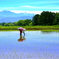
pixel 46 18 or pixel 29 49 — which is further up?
pixel 46 18

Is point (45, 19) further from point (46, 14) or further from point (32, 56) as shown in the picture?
point (32, 56)

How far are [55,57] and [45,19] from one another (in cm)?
5822

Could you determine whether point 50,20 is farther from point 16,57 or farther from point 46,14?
point 16,57

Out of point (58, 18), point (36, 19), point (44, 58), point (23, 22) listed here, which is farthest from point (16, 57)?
point (23, 22)

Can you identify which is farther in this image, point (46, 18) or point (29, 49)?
point (46, 18)

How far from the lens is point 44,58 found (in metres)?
10.1

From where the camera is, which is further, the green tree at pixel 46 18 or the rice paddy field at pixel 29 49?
the green tree at pixel 46 18

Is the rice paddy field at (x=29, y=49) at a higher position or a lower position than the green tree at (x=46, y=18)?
lower

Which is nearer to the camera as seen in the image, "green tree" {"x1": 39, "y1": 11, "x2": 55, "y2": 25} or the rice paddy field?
the rice paddy field

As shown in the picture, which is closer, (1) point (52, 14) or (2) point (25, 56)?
(2) point (25, 56)

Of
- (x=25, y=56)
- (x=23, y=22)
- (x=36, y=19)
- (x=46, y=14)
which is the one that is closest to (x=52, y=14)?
(x=46, y=14)

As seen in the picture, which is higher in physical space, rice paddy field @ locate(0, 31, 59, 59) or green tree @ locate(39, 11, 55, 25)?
green tree @ locate(39, 11, 55, 25)

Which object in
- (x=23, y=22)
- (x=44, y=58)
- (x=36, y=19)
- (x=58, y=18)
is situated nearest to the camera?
(x=44, y=58)

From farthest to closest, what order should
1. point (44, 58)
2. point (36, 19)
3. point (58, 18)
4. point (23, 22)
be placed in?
point (23, 22) < point (36, 19) < point (58, 18) < point (44, 58)
